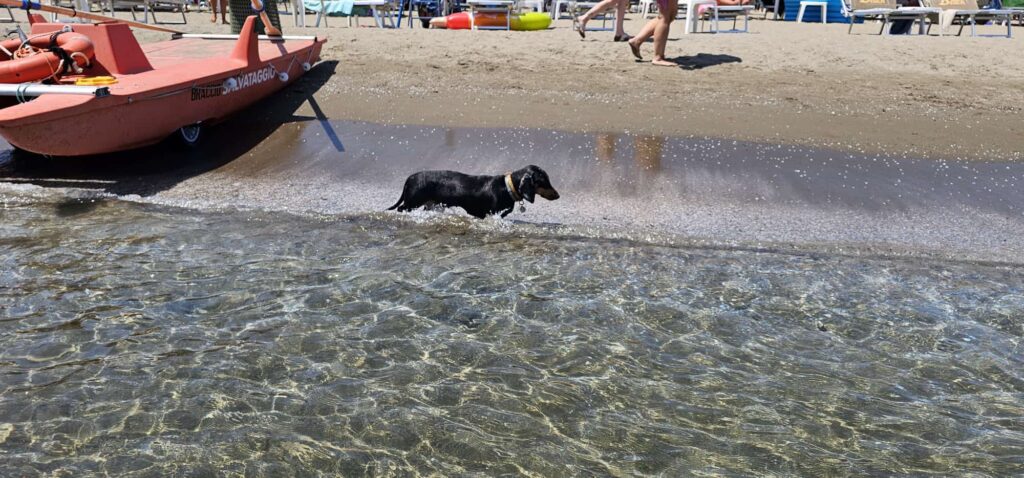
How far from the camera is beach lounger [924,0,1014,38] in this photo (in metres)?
13.0

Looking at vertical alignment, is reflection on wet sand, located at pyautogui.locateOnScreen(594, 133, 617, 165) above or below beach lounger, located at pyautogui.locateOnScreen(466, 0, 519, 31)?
below

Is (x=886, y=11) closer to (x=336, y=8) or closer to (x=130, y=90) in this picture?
(x=336, y=8)

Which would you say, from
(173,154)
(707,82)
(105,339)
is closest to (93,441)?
(105,339)

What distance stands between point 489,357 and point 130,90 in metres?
4.85

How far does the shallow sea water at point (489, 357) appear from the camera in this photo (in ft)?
12.1

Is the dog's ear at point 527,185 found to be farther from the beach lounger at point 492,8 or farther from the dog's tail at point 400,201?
the beach lounger at point 492,8

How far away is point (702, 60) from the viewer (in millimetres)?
10289

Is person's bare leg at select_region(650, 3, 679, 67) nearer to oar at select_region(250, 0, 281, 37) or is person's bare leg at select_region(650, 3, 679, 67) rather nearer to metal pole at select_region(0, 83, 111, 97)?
oar at select_region(250, 0, 281, 37)

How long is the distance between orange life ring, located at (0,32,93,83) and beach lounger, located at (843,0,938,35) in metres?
11.2

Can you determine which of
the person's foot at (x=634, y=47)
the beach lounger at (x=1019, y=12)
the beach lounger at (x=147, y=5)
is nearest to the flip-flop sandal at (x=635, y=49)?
the person's foot at (x=634, y=47)

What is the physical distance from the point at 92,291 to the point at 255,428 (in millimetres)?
2086

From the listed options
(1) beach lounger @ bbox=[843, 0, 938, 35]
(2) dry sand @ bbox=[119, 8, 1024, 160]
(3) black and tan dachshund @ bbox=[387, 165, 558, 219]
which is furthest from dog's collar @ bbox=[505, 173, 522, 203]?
(1) beach lounger @ bbox=[843, 0, 938, 35]

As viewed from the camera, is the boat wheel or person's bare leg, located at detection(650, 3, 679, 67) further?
person's bare leg, located at detection(650, 3, 679, 67)

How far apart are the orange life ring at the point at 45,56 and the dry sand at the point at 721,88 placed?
2.49m
